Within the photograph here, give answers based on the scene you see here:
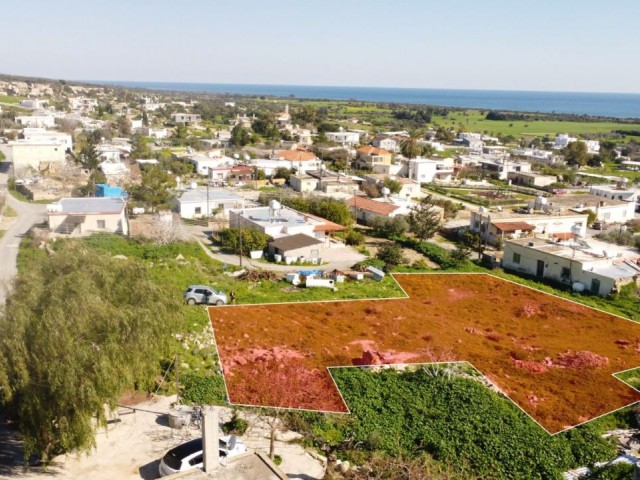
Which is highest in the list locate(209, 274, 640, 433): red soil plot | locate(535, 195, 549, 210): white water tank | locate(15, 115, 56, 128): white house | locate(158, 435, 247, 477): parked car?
locate(15, 115, 56, 128): white house

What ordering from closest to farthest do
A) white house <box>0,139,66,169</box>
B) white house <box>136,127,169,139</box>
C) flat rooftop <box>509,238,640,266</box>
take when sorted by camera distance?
flat rooftop <box>509,238,640,266</box> → white house <box>0,139,66,169</box> → white house <box>136,127,169,139</box>

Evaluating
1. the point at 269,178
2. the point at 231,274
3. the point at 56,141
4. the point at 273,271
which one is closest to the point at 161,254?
the point at 231,274

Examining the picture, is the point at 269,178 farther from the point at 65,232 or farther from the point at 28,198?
the point at 65,232

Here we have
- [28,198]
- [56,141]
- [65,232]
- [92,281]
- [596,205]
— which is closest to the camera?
[92,281]

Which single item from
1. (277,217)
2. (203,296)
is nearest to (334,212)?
(277,217)

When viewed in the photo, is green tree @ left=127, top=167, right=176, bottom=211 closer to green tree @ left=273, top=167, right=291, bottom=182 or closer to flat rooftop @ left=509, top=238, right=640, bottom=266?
green tree @ left=273, top=167, right=291, bottom=182

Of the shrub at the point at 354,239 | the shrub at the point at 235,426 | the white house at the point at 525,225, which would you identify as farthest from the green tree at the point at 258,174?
the shrub at the point at 235,426

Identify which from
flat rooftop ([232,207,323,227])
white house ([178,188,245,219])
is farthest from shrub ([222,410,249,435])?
white house ([178,188,245,219])
